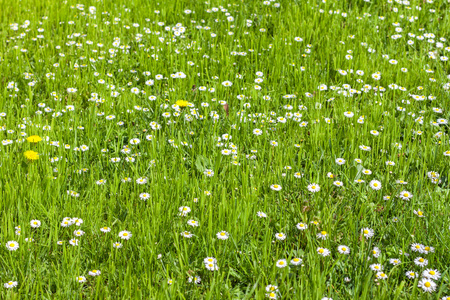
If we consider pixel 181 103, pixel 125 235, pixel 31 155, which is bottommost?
pixel 125 235

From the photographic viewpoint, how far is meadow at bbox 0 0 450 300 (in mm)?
2408

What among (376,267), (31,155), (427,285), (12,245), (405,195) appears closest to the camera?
(427,285)

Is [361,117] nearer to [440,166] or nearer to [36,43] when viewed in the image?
[440,166]

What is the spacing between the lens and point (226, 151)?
130 inches

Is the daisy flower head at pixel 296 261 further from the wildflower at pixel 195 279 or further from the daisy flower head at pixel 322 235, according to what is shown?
the wildflower at pixel 195 279

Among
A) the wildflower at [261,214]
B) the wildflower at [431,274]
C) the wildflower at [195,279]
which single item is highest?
the wildflower at [261,214]

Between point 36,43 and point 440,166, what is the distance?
4311 mm

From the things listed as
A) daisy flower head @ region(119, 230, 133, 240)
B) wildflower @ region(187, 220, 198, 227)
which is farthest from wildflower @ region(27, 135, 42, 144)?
wildflower @ region(187, 220, 198, 227)

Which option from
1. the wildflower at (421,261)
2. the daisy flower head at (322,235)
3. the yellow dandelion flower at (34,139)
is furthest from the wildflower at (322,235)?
the yellow dandelion flower at (34,139)

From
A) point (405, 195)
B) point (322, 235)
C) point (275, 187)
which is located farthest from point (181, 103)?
point (405, 195)

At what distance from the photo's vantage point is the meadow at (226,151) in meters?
2.41

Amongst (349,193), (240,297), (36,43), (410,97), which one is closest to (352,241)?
(349,193)

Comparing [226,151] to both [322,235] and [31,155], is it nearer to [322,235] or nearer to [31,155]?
[322,235]

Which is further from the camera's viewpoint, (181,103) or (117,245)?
(181,103)
